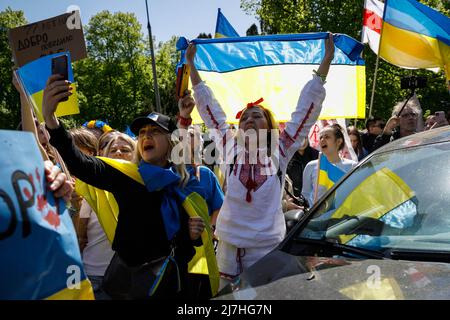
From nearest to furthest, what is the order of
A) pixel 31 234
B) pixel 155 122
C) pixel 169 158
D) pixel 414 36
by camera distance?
pixel 31 234 < pixel 155 122 < pixel 169 158 < pixel 414 36

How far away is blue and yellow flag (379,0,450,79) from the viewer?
5.66 m

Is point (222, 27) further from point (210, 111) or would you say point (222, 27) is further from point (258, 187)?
point (258, 187)

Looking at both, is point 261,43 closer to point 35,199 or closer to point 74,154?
point 74,154

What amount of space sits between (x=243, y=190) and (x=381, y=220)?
37.5 inches

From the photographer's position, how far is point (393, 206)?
2.25 m

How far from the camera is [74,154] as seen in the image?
7.13 ft

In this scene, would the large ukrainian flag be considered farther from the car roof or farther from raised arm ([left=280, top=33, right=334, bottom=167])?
the car roof

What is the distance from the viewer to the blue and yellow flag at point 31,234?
48.9 inches

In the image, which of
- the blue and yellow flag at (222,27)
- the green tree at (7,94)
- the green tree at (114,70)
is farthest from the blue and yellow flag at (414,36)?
the green tree at (114,70)

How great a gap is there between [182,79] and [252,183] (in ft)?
3.29

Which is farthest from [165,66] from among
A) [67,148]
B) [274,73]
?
[67,148]

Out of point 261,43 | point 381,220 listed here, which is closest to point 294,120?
point 381,220

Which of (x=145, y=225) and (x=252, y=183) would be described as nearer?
(x=145, y=225)

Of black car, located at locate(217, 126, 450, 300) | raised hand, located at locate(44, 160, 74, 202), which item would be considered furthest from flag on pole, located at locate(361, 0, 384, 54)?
raised hand, located at locate(44, 160, 74, 202)
